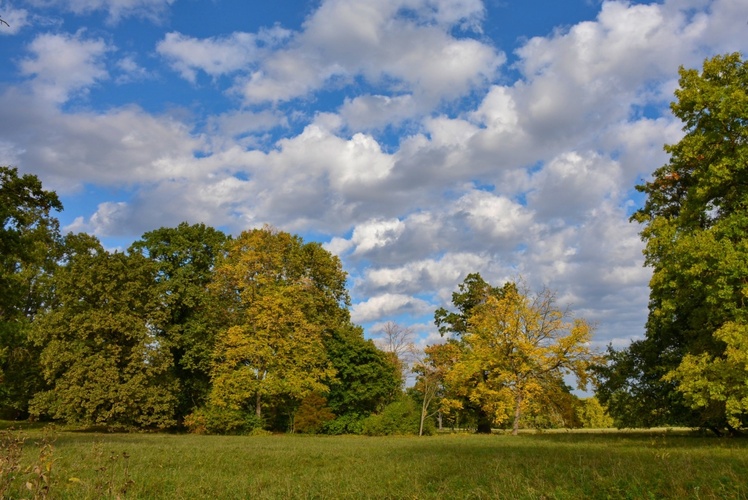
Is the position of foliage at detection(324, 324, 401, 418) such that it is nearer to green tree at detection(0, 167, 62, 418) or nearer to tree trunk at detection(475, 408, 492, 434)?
tree trunk at detection(475, 408, 492, 434)

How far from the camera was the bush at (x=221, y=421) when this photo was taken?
4400cm

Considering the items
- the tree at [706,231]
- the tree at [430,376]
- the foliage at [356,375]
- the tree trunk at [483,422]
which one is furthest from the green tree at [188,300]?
the tree at [706,231]

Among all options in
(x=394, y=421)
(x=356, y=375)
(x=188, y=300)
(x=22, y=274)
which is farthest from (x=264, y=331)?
(x=22, y=274)

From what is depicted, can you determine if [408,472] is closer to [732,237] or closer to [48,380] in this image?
[732,237]

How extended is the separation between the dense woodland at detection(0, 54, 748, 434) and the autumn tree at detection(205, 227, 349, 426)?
15 centimetres

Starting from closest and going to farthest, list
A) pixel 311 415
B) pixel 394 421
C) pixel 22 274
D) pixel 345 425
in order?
pixel 22 274
pixel 311 415
pixel 394 421
pixel 345 425

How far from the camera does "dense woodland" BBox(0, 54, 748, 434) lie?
88.7 ft

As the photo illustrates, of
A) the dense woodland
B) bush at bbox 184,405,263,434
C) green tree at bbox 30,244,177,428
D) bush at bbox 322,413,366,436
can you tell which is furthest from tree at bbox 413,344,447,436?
green tree at bbox 30,244,177,428

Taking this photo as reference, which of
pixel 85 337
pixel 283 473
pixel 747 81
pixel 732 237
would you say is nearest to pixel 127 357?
pixel 85 337

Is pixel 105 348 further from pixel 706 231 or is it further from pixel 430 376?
pixel 706 231

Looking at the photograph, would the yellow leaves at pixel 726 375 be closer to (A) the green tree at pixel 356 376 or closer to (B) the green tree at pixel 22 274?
(B) the green tree at pixel 22 274

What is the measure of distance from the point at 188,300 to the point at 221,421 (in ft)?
36.5

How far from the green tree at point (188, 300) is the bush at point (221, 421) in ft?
9.55

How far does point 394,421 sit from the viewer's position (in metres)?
49.2
